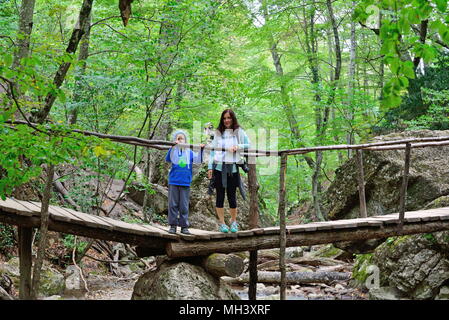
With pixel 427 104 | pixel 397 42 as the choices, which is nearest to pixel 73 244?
pixel 397 42

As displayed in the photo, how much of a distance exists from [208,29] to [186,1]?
0.85 m

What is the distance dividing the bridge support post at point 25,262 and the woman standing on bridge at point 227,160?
7.99 ft

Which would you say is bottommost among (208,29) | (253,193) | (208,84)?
(253,193)

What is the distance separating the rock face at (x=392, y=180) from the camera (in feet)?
31.7

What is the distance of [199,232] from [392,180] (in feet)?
17.4

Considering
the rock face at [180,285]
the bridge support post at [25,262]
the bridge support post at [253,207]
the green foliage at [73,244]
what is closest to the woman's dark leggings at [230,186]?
the bridge support post at [253,207]

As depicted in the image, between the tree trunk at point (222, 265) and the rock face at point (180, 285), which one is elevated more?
the tree trunk at point (222, 265)

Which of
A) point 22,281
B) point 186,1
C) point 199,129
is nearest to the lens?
point 22,281

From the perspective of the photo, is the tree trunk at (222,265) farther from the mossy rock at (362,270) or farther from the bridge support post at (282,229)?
the mossy rock at (362,270)

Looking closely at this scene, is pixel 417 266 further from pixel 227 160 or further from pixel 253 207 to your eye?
pixel 227 160

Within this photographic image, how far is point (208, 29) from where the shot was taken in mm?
9984

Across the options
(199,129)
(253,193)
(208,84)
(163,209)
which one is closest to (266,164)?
(199,129)

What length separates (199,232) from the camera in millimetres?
6191

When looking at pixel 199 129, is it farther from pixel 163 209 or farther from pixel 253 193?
pixel 253 193
